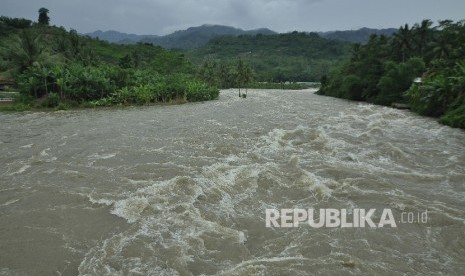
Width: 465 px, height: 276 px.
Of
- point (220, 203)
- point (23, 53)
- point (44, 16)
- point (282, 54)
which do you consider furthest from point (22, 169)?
point (282, 54)

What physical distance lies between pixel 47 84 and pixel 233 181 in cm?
2986

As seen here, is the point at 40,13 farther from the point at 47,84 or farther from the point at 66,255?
the point at 66,255

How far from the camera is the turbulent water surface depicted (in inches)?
248

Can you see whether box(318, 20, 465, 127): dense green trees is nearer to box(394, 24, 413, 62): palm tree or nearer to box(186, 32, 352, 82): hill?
box(394, 24, 413, 62): palm tree

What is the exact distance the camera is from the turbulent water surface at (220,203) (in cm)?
629

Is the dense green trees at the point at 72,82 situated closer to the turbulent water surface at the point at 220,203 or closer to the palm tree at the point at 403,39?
the turbulent water surface at the point at 220,203

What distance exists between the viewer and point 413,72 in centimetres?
3969

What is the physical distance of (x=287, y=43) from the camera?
17588cm

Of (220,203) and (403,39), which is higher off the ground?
(403,39)

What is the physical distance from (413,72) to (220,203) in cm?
3796

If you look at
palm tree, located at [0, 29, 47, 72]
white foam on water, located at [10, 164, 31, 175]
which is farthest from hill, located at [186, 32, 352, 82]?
white foam on water, located at [10, 164, 31, 175]

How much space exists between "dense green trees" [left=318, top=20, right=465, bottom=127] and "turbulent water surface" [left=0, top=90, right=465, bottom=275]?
12344 millimetres

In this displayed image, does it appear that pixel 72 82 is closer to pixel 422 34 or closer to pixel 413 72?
pixel 413 72

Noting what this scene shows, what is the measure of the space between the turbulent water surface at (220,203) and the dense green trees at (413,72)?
12344 mm
